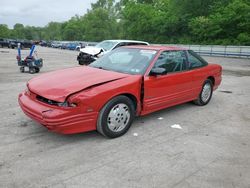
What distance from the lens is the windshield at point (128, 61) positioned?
14.8ft

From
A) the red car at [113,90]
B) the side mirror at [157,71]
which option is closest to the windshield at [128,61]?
the red car at [113,90]

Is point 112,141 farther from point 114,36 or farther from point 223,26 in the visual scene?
point 114,36

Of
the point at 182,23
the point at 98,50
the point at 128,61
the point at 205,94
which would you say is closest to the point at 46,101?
the point at 128,61

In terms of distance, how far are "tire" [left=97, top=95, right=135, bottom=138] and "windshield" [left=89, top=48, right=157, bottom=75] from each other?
68 centimetres

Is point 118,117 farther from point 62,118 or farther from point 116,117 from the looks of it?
point 62,118

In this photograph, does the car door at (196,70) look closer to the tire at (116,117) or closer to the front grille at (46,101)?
the tire at (116,117)

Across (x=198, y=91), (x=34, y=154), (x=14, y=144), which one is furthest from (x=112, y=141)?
(x=198, y=91)

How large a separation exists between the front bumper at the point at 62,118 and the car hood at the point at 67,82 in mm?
166

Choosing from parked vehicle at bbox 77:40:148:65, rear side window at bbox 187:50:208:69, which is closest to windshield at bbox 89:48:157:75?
rear side window at bbox 187:50:208:69

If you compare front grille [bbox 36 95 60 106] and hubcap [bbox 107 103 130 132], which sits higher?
front grille [bbox 36 95 60 106]

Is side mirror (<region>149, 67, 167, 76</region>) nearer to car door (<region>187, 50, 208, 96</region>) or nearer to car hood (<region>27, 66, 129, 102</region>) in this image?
car hood (<region>27, 66, 129, 102</region>)

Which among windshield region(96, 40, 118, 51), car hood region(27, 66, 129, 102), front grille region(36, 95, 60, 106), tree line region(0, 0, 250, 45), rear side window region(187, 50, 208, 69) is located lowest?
front grille region(36, 95, 60, 106)

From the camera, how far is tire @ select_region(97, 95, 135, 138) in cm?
381

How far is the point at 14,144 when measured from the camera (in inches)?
144
